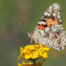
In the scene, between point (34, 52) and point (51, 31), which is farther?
point (51, 31)

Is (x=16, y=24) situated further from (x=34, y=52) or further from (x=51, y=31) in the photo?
(x=34, y=52)

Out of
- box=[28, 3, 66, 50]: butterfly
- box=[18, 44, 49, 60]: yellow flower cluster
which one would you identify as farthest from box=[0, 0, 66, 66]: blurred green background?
box=[18, 44, 49, 60]: yellow flower cluster

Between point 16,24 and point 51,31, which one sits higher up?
point 51,31

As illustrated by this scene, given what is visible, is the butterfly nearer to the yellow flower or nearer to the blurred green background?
the yellow flower

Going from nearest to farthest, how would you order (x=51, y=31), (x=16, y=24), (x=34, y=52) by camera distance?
(x=34, y=52) → (x=51, y=31) → (x=16, y=24)

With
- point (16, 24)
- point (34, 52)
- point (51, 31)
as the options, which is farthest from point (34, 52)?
point (16, 24)

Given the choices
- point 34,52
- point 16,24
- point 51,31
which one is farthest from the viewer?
point 16,24

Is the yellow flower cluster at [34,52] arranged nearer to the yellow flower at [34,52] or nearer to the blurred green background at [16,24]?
the yellow flower at [34,52]
